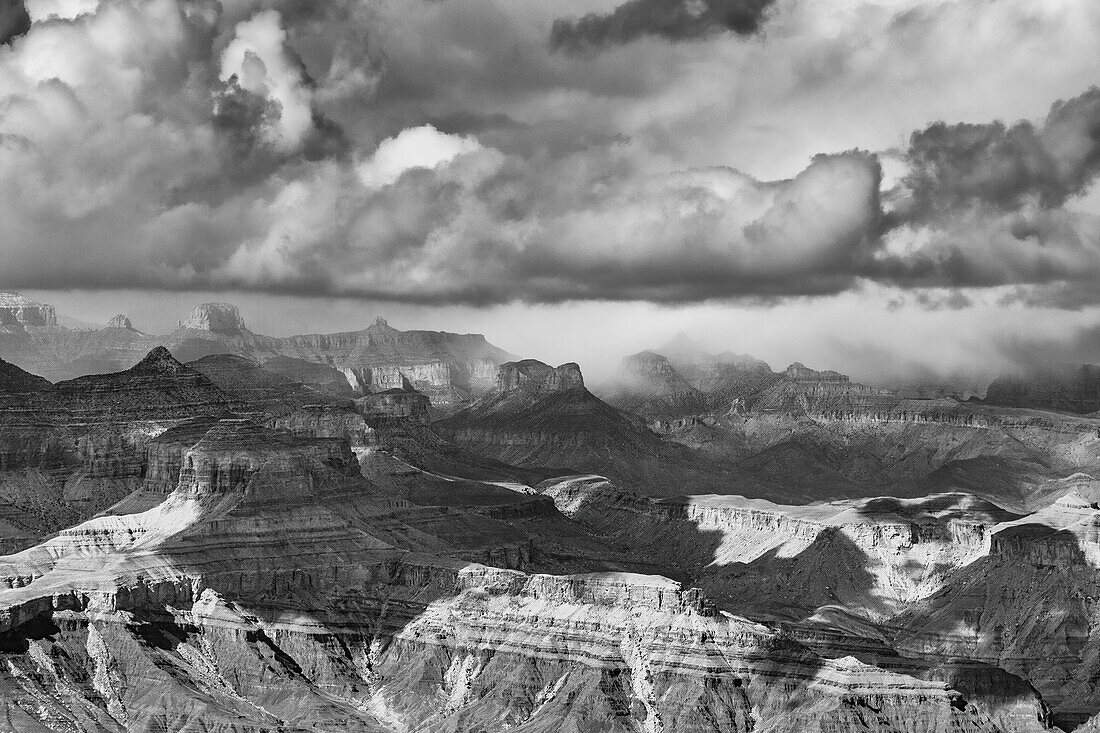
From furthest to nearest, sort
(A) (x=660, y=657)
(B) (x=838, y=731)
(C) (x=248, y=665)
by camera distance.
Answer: (C) (x=248, y=665)
(A) (x=660, y=657)
(B) (x=838, y=731)

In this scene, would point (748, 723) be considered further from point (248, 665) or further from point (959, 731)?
point (248, 665)

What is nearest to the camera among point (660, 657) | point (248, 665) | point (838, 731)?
point (838, 731)

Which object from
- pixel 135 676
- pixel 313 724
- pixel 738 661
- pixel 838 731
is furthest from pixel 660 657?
pixel 135 676

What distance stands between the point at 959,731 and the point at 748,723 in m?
17.0

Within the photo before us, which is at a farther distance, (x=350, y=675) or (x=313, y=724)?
(x=350, y=675)

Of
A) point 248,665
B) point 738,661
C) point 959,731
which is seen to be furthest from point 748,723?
point 248,665

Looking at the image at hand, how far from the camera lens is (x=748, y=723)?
172 metres

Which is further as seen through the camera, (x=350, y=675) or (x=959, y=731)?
(x=350, y=675)

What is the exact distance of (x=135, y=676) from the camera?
180750 millimetres

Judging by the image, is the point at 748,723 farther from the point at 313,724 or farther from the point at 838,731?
the point at 313,724

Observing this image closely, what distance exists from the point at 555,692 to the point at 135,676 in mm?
36339

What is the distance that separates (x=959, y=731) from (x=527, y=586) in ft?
145

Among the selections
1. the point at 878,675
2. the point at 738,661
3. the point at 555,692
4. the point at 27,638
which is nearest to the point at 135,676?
the point at 27,638

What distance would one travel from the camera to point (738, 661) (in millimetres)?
175625
